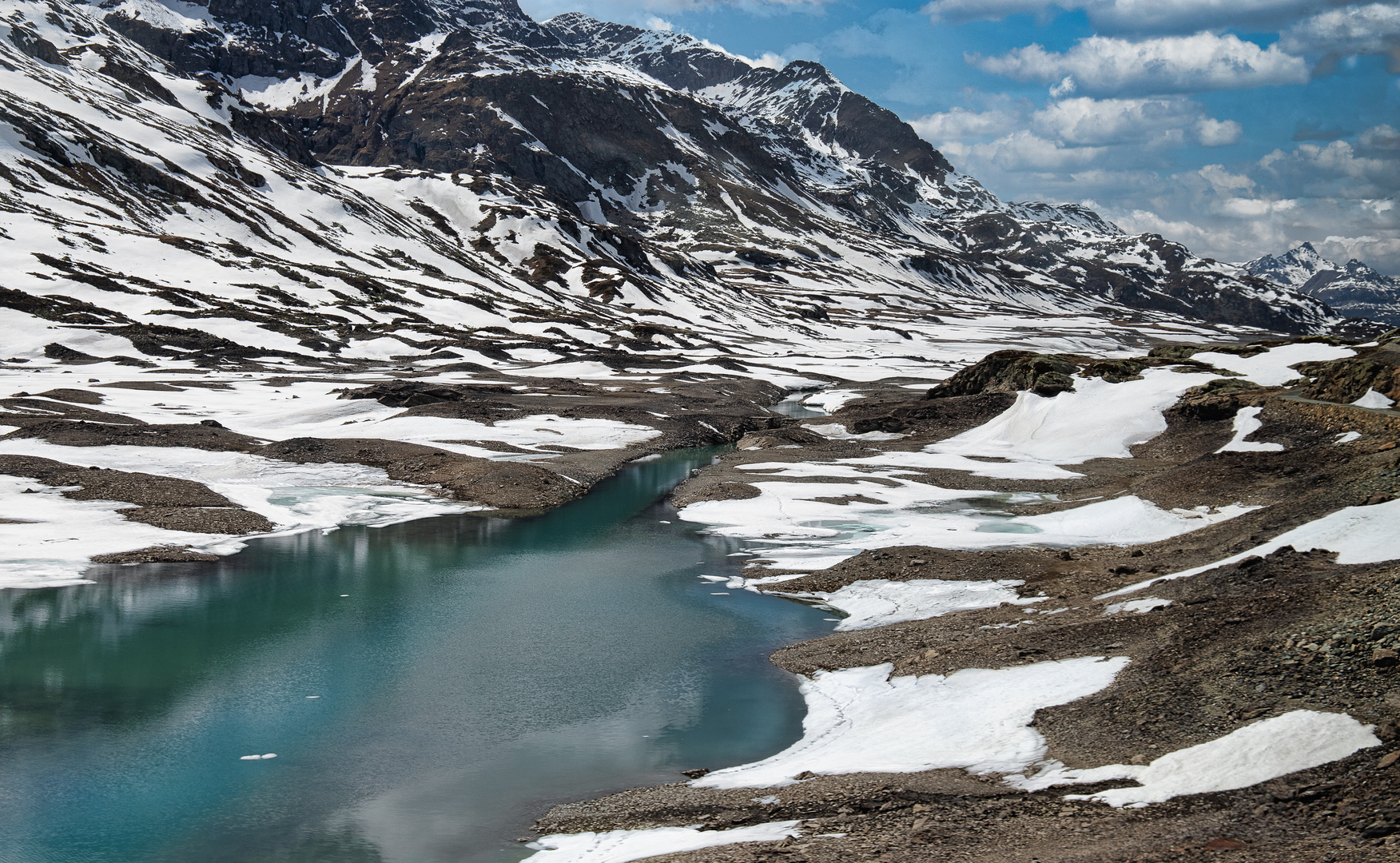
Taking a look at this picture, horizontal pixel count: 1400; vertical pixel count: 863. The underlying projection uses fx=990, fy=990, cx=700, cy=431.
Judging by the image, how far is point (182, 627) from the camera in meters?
30.7

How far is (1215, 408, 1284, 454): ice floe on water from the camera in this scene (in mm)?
49531

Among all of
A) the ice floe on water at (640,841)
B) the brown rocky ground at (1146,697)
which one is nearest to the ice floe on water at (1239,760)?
the brown rocky ground at (1146,697)

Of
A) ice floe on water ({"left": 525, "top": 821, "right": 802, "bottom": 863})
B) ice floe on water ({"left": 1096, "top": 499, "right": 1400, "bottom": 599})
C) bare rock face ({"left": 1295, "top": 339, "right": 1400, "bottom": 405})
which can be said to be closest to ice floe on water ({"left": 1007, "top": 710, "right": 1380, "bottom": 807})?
ice floe on water ({"left": 525, "top": 821, "right": 802, "bottom": 863})

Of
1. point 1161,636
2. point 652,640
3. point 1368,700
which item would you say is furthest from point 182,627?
point 1368,700

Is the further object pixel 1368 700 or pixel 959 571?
pixel 959 571

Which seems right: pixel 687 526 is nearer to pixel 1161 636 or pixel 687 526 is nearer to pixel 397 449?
pixel 397 449

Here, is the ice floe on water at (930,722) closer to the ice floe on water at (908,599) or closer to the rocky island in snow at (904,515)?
the rocky island in snow at (904,515)

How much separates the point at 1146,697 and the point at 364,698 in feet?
60.4

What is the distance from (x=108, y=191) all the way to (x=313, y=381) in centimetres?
9458

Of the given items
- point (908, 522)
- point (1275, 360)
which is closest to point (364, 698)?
point (908, 522)

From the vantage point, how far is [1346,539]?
2542cm

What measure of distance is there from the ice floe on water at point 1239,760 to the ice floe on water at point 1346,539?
9303 millimetres

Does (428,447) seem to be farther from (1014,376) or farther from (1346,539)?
(1346,539)

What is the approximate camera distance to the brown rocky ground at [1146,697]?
14141mm
